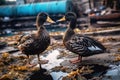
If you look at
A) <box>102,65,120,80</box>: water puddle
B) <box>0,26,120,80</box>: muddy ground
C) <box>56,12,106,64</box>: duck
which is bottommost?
<box>0,26,120,80</box>: muddy ground

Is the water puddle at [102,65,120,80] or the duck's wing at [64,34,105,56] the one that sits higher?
the duck's wing at [64,34,105,56]

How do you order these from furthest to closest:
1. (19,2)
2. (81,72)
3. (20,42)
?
(19,2) < (20,42) < (81,72)

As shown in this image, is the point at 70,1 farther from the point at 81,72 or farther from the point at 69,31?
the point at 81,72

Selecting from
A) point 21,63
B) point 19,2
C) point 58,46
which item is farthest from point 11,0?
point 21,63

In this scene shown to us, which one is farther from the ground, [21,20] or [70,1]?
[70,1]

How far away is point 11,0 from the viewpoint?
2503 centimetres

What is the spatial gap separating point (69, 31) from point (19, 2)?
663 inches

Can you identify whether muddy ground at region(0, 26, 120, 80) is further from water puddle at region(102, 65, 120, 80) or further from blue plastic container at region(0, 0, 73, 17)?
blue plastic container at region(0, 0, 73, 17)

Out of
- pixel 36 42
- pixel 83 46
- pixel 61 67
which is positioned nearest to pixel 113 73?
pixel 83 46

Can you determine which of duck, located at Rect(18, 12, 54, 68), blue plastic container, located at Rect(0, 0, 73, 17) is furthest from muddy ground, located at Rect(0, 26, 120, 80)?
blue plastic container, located at Rect(0, 0, 73, 17)

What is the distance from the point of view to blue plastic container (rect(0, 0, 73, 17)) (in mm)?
18844

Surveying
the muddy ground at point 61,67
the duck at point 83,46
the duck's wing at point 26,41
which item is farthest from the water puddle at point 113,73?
the duck's wing at point 26,41

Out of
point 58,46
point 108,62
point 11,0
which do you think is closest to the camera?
point 108,62

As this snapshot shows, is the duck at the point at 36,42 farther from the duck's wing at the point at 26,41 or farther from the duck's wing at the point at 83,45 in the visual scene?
the duck's wing at the point at 83,45
